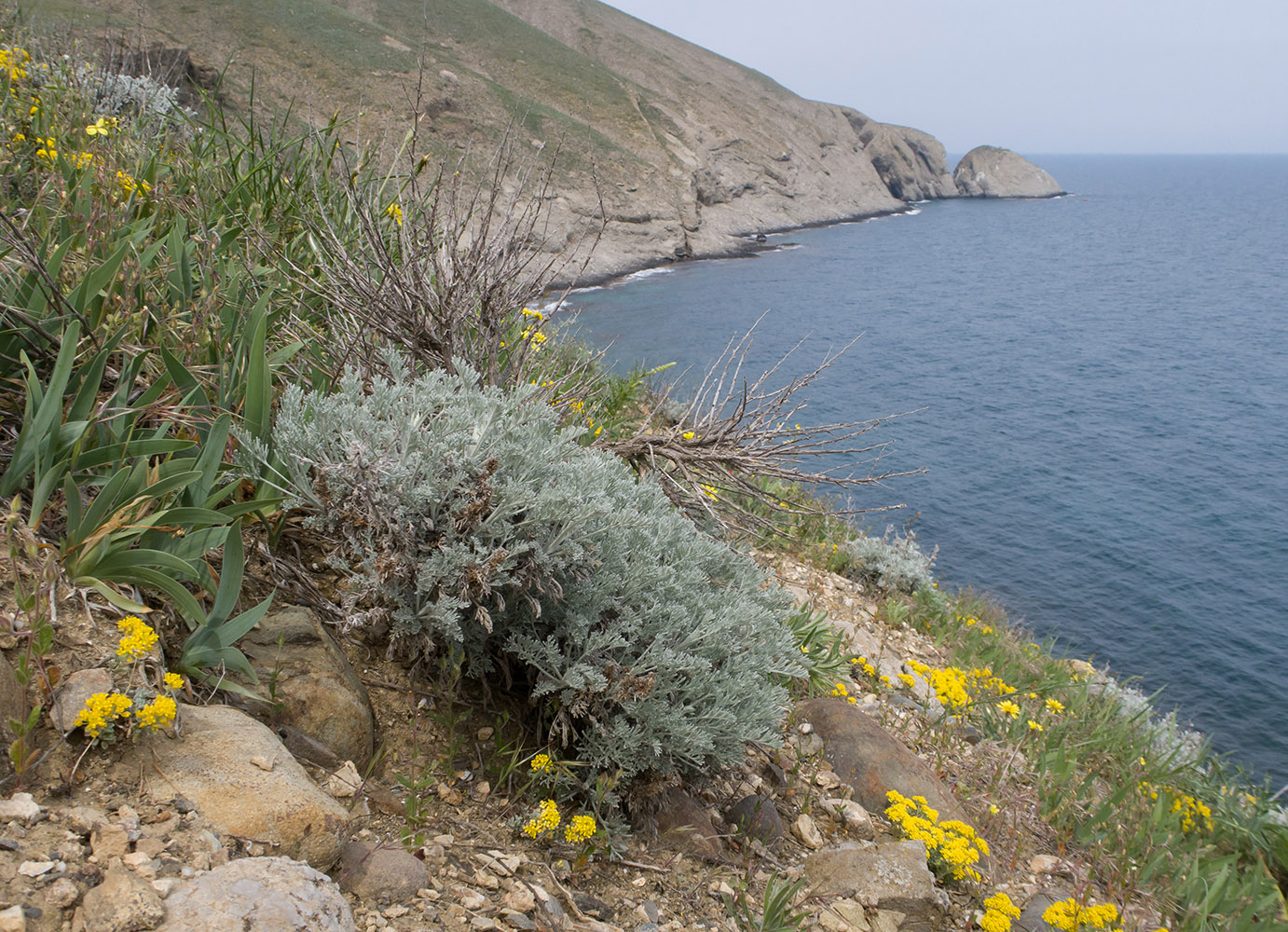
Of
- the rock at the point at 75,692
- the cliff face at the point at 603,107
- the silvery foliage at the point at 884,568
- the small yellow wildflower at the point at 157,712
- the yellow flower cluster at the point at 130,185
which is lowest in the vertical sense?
the silvery foliage at the point at 884,568

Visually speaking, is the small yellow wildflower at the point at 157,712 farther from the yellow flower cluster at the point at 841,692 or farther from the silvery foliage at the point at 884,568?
the silvery foliage at the point at 884,568

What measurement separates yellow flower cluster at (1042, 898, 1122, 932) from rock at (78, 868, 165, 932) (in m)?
2.66

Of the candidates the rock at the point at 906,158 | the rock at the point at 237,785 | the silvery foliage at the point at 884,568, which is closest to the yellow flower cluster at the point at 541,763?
the rock at the point at 237,785

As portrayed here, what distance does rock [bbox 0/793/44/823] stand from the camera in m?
1.42

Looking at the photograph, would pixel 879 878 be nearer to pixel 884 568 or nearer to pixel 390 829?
pixel 390 829

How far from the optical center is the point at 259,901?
1421mm

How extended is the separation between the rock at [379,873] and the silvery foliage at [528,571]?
0.57 meters

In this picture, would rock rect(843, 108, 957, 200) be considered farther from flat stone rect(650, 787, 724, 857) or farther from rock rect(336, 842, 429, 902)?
rock rect(336, 842, 429, 902)

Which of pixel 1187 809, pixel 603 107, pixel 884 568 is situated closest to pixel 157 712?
pixel 1187 809

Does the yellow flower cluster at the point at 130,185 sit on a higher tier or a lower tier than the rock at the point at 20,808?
higher

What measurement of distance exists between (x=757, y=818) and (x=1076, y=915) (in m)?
1.11

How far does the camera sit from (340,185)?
4.80 meters

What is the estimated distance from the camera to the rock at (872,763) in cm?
330

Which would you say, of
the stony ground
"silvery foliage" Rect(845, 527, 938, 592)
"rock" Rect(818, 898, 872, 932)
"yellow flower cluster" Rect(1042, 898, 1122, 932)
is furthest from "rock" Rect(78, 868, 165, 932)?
"silvery foliage" Rect(845, 527, 938, 592)
